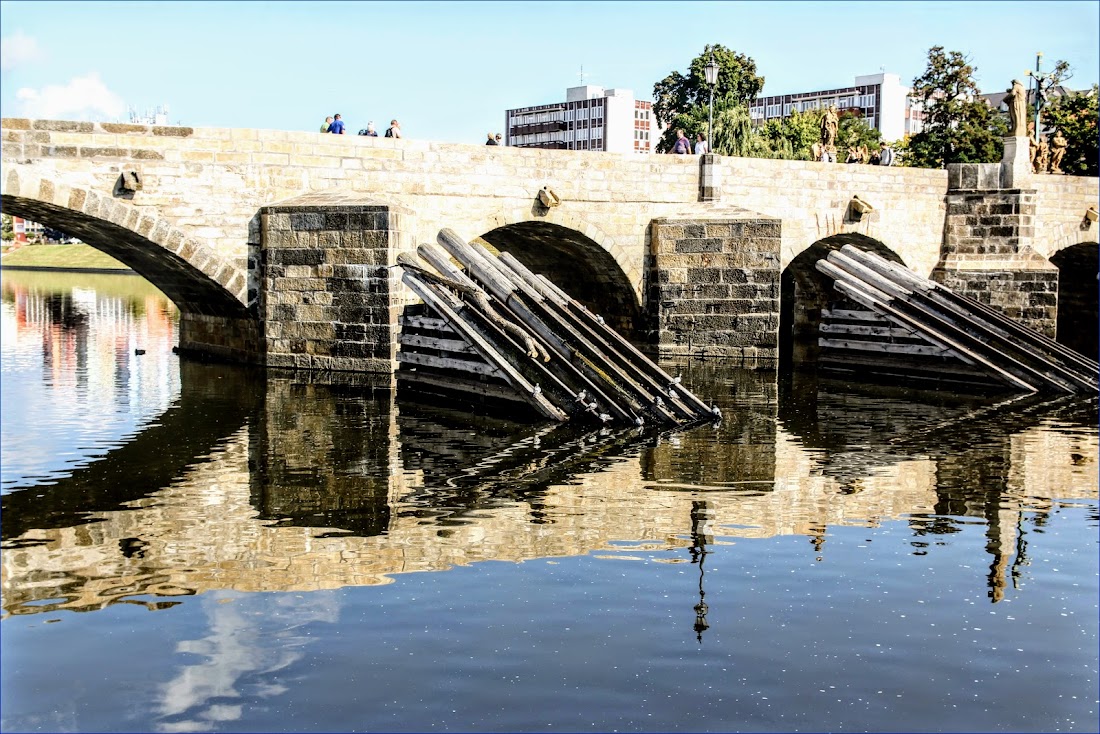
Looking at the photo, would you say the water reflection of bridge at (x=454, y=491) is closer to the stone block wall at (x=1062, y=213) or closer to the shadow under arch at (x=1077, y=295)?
the stone block wall at (x=1062, y=213)

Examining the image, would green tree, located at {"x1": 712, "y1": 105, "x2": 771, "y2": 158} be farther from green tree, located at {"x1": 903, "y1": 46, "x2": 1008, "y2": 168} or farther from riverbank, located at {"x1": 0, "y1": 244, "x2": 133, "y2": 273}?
riverbank, located at {"x1": 0, "y1": 244, "x2": 133, "y2": 273}

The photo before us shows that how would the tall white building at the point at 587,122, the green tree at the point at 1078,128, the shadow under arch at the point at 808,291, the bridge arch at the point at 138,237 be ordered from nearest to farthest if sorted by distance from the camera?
1. the bridge arch at the point at 138,237
2. the shadow under arch at the point at 808,291
3. the green tree at the point at 1078,128
4. the tall white building at the point at 587,122

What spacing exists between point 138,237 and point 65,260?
67587mm

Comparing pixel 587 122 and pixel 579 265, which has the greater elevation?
pixel 587 122

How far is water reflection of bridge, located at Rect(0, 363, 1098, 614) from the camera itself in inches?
355

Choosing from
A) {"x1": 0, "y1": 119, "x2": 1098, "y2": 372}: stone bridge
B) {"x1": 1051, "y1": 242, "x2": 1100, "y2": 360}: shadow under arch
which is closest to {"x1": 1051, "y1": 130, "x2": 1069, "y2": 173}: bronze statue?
{"x1": 1051, "y1": 242, "x2": 1100, "y2": 360}: shadow under arch

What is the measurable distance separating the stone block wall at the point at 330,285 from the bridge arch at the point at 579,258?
3.19m

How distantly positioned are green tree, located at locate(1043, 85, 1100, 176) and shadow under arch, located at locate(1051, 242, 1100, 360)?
810cm

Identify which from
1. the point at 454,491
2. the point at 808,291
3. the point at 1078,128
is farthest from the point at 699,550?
the point at 1078,128

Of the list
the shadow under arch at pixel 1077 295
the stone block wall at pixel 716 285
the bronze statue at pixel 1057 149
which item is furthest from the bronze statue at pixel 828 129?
the stone block wall at pixel 716 285

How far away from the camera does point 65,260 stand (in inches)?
3214

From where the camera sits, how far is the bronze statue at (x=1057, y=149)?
119 ft

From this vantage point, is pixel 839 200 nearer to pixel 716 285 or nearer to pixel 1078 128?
pixel 716 285

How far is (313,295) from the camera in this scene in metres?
19.8
